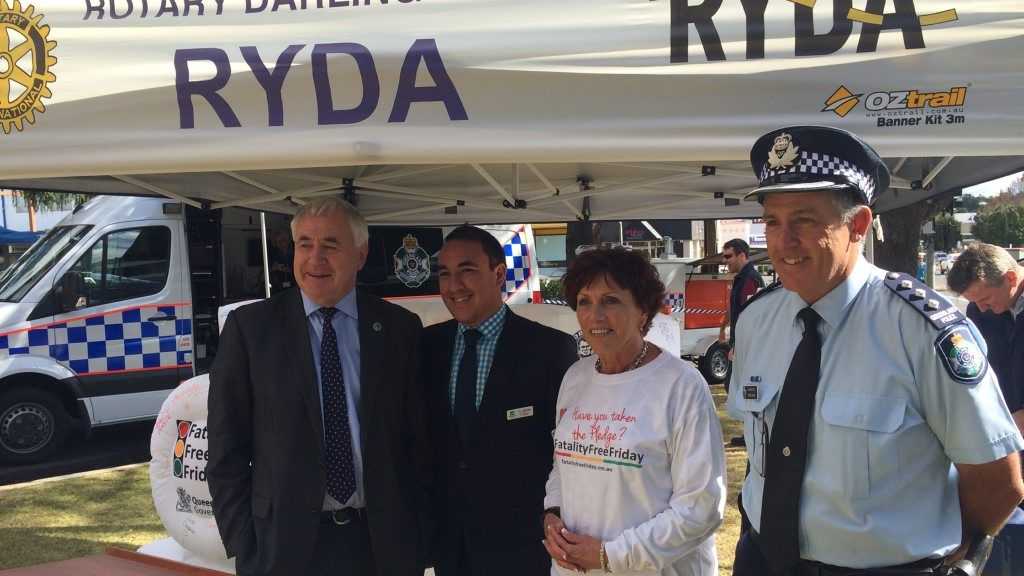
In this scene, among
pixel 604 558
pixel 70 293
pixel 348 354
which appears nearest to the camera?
pixel 604 558

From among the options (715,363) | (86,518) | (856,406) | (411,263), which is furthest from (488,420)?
(715,363)

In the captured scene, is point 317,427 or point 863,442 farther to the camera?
point 317,427

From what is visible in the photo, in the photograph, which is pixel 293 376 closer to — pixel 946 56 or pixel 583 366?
pixel 583 366

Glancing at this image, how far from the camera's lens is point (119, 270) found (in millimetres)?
7027

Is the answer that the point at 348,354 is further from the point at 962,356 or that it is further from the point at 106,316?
the point at 106,316

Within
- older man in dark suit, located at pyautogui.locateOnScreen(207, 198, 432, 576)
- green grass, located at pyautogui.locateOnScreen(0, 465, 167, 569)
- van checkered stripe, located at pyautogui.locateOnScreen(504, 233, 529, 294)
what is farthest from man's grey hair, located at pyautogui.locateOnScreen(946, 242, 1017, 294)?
van checkered stripe, located at pyautogui.locateOnScreen(504, 233, 529, 294)

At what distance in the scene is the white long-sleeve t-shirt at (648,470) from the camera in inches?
69.7

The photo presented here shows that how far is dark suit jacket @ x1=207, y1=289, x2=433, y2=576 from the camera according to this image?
196 centimetres

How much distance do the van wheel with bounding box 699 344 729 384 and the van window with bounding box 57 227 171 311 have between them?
24.3 feet

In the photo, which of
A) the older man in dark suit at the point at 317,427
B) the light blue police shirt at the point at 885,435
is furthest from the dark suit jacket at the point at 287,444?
the light blue police shirt at the point at 885,435

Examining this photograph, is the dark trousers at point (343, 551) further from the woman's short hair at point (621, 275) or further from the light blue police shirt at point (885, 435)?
the light blue police shirt at point (885, 435)

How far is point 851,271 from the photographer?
170cm

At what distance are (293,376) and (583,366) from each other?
2.60ft

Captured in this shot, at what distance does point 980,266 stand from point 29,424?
756 cm
